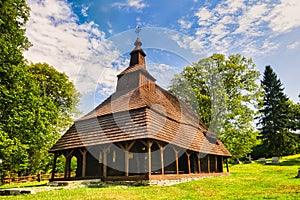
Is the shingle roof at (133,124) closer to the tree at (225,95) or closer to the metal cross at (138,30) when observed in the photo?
the metal cross at (138,30)

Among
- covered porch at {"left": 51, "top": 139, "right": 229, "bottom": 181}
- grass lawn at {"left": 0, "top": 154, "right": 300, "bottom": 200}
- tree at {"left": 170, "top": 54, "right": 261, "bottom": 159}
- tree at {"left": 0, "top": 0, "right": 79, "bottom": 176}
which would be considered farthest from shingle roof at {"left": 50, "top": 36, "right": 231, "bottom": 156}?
tree at {"left": 170, "top": 54, "right": 261, "bottom": 159}

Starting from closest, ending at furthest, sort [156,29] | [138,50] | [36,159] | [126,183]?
[126,183] < [156,29] < [138,50] < [36,159]

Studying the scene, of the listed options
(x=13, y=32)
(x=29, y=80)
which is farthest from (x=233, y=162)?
(x=13, y=32)

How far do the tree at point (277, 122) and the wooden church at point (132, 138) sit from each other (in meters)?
23.9

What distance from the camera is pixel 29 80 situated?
19.4 m

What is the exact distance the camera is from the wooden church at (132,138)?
14.6 meters

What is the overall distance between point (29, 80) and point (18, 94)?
1.62 metres

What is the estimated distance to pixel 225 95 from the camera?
29188mm

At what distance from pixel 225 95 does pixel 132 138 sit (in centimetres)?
1795

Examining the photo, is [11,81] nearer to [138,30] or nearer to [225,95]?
[138,30]

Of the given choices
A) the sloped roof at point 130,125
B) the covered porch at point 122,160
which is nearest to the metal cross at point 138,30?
the sloped roof at point 130,125

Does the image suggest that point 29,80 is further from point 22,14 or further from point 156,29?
point 156,29

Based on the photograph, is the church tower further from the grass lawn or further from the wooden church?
the grass lawn

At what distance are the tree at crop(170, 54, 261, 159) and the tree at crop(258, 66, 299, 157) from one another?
10.3 m
